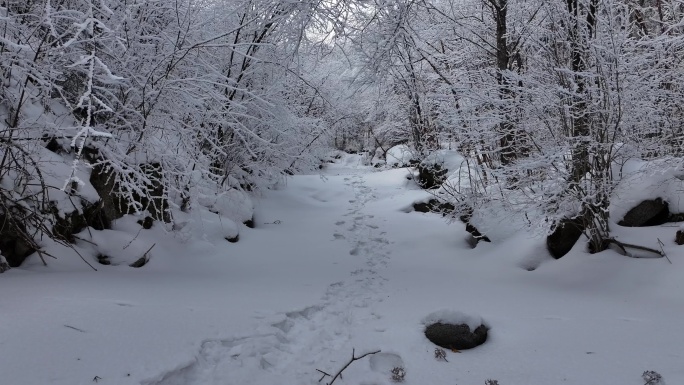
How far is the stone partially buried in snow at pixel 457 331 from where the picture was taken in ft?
10.1

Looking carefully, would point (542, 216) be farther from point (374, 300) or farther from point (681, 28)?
point (681, 28)

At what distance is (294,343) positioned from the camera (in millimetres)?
3045

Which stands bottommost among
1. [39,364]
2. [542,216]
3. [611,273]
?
[611,273]

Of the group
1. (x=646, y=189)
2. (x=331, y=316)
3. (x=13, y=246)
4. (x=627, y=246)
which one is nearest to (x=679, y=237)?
(x=627, y=246)

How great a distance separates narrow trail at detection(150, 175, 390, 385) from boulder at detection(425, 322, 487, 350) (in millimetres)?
468

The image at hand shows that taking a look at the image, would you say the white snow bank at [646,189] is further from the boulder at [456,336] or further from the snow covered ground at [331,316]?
the boulder at [456,336]

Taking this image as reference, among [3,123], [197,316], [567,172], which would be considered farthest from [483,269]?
[3,123]

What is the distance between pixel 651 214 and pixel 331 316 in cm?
368

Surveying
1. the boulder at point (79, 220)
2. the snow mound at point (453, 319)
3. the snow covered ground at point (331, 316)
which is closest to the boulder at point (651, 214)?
the snow covered ground at point (331, 316)

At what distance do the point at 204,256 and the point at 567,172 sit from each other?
4.09 m

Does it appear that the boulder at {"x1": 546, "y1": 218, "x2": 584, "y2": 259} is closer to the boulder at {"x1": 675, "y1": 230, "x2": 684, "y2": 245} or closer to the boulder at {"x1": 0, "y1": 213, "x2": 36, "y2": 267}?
the boulder at {"x1": 675, "y1": 230, "x2": 684, "y2": 245}

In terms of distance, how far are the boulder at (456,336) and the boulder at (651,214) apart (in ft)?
8.46

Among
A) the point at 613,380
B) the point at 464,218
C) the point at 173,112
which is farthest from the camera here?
the point at 464,218

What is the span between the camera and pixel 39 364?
2061mm
